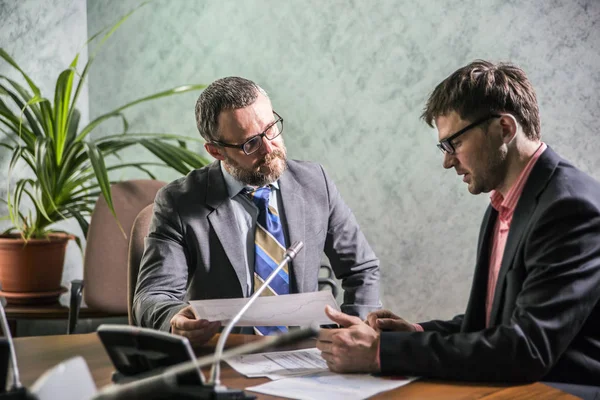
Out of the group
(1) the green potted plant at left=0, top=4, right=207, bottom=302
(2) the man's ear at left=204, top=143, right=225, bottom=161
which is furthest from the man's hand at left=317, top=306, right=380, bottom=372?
(1) the green potted plant at left=0, top=4, right=207, bottom=302

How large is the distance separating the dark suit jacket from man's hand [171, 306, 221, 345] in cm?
44

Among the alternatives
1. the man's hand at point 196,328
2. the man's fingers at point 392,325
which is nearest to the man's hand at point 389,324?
the man's fingers at point 392,325

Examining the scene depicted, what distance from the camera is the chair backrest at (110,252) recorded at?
9.67ft

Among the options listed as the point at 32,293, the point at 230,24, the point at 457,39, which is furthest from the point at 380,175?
the point at 32,293

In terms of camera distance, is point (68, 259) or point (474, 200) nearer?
point (474, 200)

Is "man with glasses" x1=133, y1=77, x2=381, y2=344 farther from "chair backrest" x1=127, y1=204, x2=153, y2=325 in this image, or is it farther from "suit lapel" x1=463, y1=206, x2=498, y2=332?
"suit lapel" x1=463, y1=206, x2=498, y2=332

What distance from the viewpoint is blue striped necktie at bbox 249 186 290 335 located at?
219 cm

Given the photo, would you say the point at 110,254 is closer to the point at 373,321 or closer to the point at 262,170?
the point at 262,170

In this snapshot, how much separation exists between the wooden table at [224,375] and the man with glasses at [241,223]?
0.28m

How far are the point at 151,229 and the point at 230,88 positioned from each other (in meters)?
0.50

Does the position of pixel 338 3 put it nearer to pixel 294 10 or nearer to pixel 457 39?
pixel 294 10

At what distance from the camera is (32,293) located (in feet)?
10.5

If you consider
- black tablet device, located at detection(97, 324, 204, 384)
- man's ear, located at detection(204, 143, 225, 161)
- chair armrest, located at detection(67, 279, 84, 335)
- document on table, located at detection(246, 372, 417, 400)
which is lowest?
chair armrest, located at detection(67, 279, 84, 335)

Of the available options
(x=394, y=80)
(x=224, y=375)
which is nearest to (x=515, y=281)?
(x=224, y=375)
